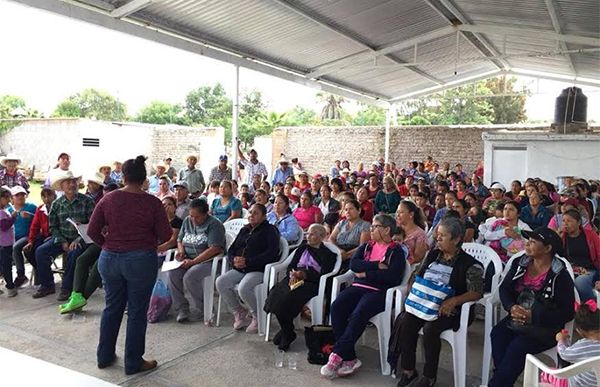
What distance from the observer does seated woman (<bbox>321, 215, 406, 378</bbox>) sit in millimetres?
3375

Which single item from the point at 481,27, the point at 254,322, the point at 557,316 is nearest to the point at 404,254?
the point at 557,316

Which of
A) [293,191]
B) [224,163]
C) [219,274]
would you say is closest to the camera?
[219,274]

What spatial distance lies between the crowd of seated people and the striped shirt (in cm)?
42

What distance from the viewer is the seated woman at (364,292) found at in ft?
11.1

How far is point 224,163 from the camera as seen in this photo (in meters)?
8.40

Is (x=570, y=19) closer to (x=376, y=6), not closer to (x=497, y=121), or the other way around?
(x=376, y=6)

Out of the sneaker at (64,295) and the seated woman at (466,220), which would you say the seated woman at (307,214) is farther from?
the sneaker at (64,295)

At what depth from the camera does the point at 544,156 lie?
1134 cm

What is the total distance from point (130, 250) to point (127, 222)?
19cm

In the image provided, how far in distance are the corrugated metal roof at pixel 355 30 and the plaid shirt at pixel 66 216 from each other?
7.54 feet

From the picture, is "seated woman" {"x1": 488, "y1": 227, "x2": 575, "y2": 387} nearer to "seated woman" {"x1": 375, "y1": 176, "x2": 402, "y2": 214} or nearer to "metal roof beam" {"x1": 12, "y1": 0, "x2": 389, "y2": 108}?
"seated woman" {"x1": 375, "y1": 176, "x2": 402, "y2": 214}

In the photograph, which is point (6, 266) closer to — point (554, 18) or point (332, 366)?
point (332, 366)

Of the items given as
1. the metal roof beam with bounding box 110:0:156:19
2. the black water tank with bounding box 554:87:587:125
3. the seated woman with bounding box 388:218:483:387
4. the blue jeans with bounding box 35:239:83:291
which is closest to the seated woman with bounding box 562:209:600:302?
the seated woman with bounding box 388:218:483:387

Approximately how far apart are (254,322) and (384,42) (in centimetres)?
778
